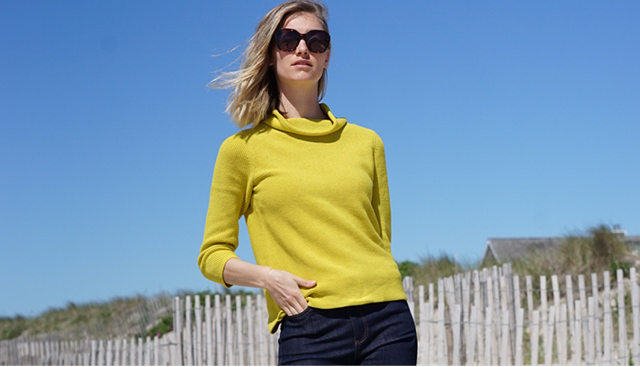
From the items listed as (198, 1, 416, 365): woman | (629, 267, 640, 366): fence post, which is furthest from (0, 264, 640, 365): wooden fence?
(198, 1, 416, 365): woman

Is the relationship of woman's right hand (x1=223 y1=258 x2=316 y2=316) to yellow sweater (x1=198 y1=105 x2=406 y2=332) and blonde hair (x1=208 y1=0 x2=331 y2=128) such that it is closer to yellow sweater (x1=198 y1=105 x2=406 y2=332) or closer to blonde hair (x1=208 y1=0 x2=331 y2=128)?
yellow sweater (x1=198 y1=105 x2=406 y2=332)

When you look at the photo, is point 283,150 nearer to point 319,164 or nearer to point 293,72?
point 319,164

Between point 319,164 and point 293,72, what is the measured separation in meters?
0.31

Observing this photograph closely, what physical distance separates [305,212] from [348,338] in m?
0.36

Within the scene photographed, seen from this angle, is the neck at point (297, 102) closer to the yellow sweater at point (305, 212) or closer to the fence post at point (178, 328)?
the yellow sweater at point (305, 212)

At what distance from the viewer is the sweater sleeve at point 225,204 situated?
1.93 metres

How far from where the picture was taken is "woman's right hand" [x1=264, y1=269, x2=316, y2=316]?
5.87 ft

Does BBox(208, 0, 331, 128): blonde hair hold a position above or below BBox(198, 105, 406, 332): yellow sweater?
above

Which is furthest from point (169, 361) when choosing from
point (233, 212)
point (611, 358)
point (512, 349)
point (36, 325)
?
point (36, 325)

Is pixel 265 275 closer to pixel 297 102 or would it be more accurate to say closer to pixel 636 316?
pixel 297 102

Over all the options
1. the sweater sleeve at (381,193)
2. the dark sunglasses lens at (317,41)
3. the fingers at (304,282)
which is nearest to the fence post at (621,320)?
the sweater sleeve at (381,193)

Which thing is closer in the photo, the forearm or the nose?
the forearm

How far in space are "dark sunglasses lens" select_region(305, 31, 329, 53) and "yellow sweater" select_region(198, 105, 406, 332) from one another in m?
0.22

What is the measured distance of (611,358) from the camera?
245 inches
